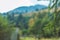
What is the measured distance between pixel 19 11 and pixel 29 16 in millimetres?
140

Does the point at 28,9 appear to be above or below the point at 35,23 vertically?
above

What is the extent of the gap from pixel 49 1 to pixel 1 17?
0.63 m

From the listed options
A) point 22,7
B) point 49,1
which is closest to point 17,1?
point 22,7

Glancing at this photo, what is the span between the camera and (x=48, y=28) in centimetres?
338

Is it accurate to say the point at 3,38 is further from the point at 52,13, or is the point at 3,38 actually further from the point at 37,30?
the point at 52,13

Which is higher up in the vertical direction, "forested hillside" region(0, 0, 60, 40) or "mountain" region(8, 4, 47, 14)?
"mountain" region(8, 4, 47, 14)

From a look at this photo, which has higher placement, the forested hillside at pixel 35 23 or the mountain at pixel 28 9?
the mountain at pixel 28 9

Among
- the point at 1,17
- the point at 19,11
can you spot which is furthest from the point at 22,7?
the point at 1,17

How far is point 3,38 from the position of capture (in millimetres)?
3389

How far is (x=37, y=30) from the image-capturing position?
133 inches

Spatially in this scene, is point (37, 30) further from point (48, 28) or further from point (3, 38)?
point (3, 38)

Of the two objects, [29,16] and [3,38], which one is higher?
[29,16]

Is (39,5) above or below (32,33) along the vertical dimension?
above

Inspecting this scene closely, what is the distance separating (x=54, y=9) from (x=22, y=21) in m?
0.43
